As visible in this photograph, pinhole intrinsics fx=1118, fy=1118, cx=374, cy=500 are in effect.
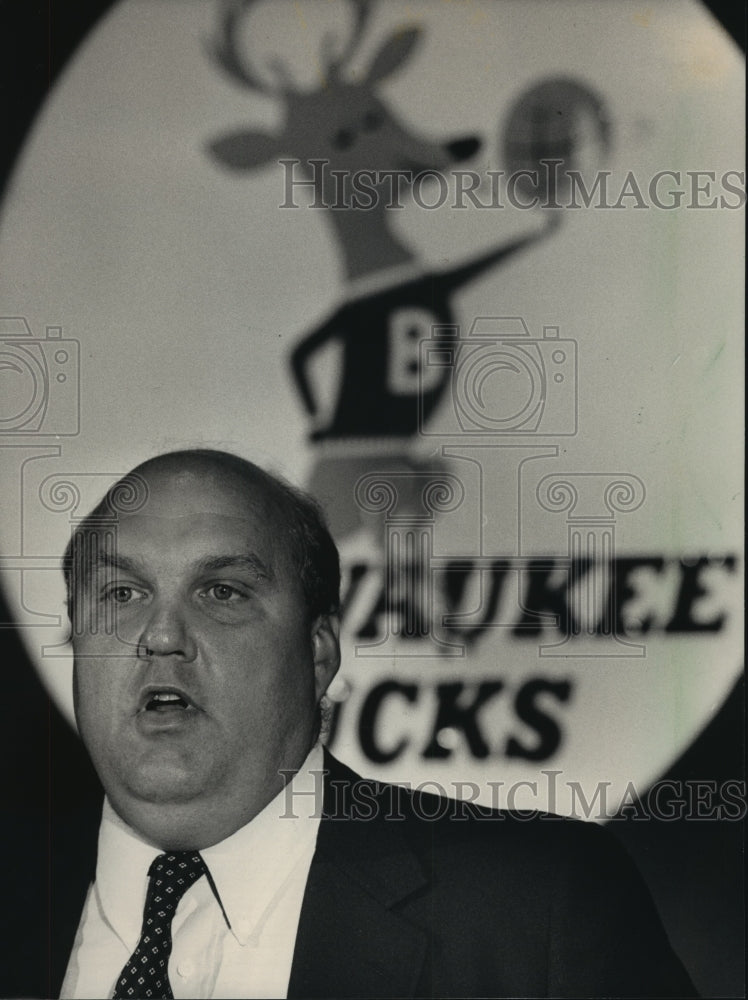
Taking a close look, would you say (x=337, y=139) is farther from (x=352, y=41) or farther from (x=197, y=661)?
(x=197, y=661)

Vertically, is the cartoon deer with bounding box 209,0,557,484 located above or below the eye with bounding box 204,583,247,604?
above

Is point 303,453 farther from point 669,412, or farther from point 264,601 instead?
point 669,412

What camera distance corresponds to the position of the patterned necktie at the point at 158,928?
7.54 ft

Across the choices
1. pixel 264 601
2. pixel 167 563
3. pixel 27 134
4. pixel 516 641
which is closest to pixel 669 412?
pixel 516 641

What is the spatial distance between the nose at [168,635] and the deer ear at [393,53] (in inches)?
47.5

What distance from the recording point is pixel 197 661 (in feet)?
7.52

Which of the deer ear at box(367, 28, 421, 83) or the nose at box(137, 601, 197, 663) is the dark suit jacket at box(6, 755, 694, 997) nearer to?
the nose at box(137, 601, 197, 663)

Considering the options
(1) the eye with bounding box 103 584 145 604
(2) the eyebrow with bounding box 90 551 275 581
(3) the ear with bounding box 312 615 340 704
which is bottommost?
(3) the ear with bounding box 312 615 340 704

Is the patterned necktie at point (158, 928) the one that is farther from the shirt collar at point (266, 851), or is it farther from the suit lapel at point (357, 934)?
the suit lapel at point (357, 934)

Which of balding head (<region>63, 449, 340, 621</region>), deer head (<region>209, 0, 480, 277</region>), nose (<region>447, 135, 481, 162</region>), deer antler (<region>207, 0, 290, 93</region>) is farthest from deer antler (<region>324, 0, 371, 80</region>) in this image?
balding head (<region>63, 449, 340, 621</region>)

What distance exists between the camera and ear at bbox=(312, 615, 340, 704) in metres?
2.36

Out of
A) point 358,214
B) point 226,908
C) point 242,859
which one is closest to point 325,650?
point 242,859

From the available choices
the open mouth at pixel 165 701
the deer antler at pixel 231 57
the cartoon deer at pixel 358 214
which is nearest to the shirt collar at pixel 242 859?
the open mouth at pixel 165 701

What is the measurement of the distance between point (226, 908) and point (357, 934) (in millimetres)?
277
